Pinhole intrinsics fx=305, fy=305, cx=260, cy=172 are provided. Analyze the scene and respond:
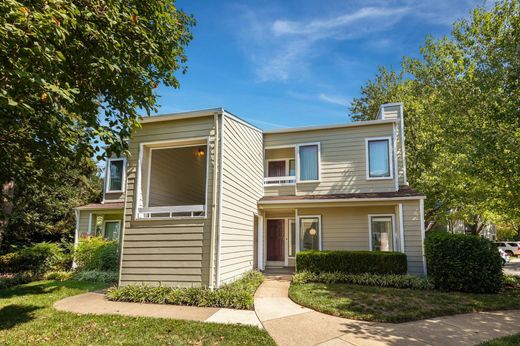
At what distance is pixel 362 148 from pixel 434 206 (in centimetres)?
825

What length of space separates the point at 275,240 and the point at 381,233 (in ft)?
14.7

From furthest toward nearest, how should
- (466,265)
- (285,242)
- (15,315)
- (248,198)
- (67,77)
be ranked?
(285,242) → (248,198) → (466,265) → (15,315) → (67,77)

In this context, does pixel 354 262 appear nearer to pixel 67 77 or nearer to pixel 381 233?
pixel 381 233

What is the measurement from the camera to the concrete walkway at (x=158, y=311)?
6.13 meters

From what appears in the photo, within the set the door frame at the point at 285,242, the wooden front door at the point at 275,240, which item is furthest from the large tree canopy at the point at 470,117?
the wooden front door at the point at 275,240

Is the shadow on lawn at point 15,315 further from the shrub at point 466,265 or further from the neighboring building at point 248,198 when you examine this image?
the shrub at point 466,265

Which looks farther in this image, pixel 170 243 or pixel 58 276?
pixel 58 276

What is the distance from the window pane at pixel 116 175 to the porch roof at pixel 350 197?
8579 mm

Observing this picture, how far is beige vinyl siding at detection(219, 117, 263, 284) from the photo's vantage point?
8500mm

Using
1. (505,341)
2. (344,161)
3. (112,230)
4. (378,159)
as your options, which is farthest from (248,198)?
(112,230)

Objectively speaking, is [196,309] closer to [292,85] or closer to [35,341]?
[35,341]

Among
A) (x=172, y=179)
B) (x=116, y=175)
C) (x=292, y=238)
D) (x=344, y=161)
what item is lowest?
(x=292, y=238)

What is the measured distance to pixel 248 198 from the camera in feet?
36.3

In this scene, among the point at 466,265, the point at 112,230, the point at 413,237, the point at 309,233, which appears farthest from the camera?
the point at 112,230
